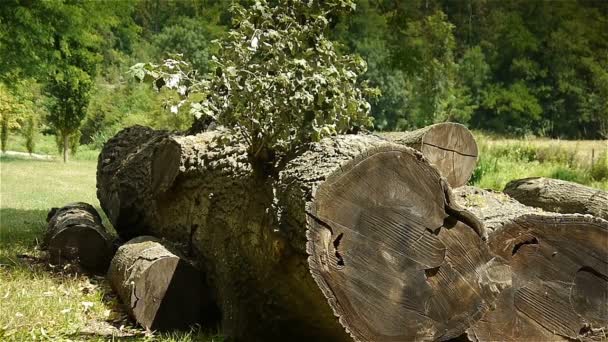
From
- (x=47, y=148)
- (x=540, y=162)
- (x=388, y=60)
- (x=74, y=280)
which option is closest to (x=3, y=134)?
(x=47, y=148)

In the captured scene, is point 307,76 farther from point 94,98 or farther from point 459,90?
point 459,90

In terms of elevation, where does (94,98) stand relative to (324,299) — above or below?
below

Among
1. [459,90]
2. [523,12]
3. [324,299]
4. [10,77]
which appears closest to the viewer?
[324,299]

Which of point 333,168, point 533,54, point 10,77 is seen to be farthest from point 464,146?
point 533,54

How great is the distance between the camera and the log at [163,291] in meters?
4.43

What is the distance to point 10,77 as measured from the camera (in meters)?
10.4

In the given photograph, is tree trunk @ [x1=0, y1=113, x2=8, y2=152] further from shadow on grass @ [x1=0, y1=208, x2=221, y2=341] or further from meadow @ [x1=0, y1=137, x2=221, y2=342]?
shadow on grass @ [x1=0, y1=208, x2=221, y2=341]

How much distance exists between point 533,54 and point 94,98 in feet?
60.4

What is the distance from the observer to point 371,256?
131 inches

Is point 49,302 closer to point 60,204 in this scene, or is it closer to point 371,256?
point 371,256

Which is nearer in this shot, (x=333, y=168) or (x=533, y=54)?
(x=333, y=168)

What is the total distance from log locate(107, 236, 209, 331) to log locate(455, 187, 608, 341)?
193 centimetres

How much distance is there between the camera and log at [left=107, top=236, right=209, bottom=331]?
443 cm

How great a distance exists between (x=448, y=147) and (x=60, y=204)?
6.66 metres
